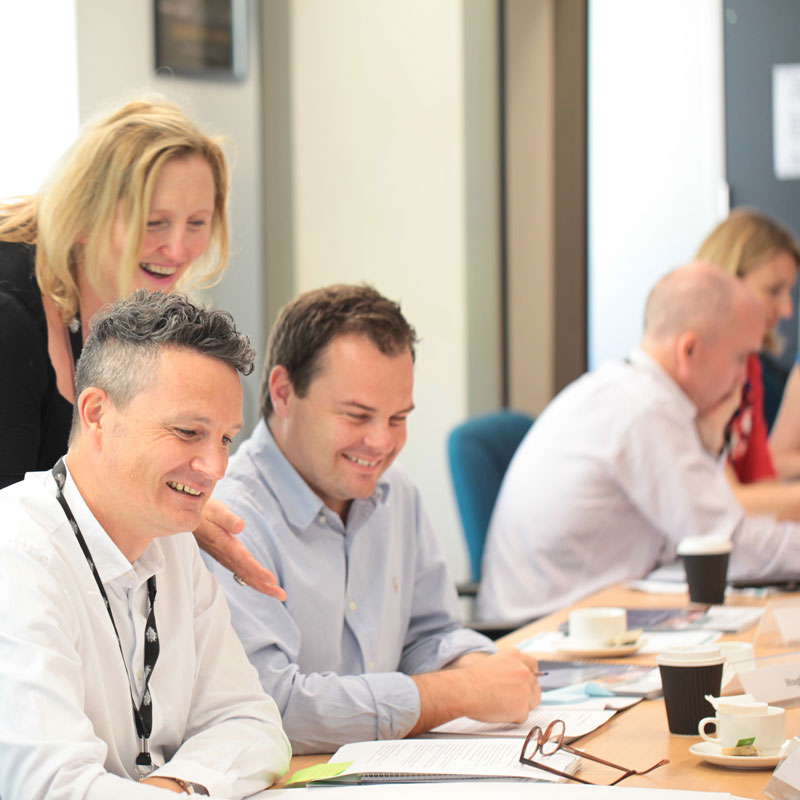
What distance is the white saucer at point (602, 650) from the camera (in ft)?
6.73

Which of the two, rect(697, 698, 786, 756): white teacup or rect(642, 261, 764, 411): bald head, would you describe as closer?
rect(697, 698, 786, 756): white teacup

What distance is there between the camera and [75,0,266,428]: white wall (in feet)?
10.6

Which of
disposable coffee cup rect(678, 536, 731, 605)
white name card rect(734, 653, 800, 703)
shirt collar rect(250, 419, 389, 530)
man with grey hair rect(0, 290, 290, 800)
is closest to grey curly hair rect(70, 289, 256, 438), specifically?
man with grey hair rect(0, 290, 290, 800)

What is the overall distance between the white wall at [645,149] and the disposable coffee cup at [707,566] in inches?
98.8

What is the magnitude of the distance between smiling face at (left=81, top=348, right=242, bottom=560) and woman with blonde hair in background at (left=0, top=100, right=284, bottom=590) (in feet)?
1.69

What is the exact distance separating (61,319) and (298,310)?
38 centimetres

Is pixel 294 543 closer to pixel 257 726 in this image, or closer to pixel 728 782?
pixel 257 726

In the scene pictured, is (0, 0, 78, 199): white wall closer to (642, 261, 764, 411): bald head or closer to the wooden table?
(642, 261, 764, 411): bald head

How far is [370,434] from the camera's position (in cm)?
181

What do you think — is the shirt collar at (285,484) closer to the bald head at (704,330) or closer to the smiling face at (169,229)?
the smiling face at (169,229)

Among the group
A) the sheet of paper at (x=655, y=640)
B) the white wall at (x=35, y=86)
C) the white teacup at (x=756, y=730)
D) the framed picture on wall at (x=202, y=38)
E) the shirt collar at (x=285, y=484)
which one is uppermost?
the framed picture on wall at (x=202, y=38)

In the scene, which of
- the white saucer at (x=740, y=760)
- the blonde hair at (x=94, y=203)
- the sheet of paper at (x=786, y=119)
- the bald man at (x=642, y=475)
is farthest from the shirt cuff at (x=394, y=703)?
the sheet of paper at (x=786, y=119)

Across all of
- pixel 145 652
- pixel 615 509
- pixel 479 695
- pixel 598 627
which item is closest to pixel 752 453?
pixel 615 509

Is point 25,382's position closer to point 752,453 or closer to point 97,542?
point 97,542
